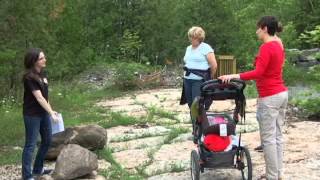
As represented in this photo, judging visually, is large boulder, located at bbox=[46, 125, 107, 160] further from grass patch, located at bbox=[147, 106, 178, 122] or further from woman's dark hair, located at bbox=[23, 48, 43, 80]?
grass patch, located at bbox=[147, 106, 178, 122]

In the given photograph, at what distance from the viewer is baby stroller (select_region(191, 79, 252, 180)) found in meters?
5.71

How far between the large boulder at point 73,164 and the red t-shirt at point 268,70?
6.83ft

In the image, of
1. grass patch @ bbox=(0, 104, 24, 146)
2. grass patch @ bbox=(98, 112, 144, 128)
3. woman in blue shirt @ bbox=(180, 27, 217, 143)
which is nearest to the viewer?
woman in blue shirt @ bbox=(180, 27, 217, 143)

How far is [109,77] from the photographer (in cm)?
1823

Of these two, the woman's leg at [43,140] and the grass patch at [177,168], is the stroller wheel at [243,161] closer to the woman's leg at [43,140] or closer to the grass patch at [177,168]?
the grass patch at [177,168]

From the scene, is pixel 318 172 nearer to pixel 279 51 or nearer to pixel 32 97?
pixel 279 51

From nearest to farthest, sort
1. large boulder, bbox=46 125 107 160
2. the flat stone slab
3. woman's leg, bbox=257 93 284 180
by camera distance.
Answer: woman's leg, bbox=257 93 284 180
the flat stone slab
large boulder, bbox=46 125 107 160

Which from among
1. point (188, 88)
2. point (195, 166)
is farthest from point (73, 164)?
point (188, 88)

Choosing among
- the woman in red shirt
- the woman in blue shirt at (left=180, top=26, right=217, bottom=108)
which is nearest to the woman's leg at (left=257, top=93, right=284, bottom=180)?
the woman in red shirt

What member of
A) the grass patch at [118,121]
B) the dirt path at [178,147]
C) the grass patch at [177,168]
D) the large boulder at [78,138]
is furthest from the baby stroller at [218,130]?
the grass patch at [118,121]

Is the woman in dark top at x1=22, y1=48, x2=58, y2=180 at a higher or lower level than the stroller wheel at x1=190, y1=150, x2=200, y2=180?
higher

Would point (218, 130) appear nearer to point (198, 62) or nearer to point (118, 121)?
point (198, 62)

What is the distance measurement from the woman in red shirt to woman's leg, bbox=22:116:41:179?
82.6 inches

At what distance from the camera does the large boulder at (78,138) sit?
756 cm
